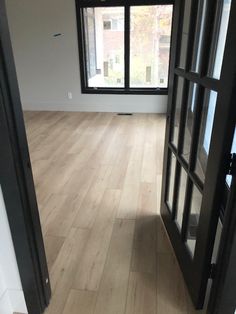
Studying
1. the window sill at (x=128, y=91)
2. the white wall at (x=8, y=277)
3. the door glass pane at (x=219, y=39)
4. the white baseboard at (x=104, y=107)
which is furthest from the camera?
the white baseboard at (x=104, y=107)

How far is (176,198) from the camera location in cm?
176

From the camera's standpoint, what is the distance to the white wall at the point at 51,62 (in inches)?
190

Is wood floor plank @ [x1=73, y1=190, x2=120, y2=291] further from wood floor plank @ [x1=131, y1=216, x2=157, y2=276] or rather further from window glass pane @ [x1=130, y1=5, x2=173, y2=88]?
window glass pane @ [x1=130, y1=5, x2=173, y2=88]

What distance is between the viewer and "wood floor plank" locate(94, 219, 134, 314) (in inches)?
57.7

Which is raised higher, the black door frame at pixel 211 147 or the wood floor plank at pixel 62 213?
the black door frame at pixel 211 147

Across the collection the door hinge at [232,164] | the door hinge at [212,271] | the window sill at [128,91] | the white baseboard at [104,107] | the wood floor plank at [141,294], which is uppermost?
the door hinge at [232,164]

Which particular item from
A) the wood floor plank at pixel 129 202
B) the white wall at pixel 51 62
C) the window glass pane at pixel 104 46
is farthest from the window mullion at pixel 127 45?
the wood floor plank at pixel 129 202

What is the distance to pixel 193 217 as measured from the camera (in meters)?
1.56

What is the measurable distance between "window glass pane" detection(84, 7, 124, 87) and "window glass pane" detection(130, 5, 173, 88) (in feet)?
0.76

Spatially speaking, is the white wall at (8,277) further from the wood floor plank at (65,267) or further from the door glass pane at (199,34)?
the door glass pane at (199,34)

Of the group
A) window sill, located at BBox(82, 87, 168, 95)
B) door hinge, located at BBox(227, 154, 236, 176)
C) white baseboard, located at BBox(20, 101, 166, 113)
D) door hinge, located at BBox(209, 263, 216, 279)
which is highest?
door hinge, located at BBox(227, 154, 236, 176)

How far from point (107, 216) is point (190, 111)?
1.19 meters

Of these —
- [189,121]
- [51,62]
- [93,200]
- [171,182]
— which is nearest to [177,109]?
[189,121]

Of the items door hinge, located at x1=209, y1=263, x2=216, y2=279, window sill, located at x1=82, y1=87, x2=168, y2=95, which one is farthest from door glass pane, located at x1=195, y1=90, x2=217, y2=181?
window sill, located at x1=82, y1=87, x2=168, y2=95
